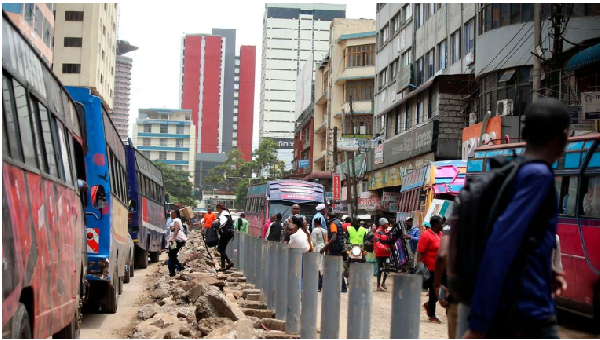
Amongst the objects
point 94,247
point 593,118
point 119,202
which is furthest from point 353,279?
point 593,118

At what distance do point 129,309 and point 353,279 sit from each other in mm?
8455

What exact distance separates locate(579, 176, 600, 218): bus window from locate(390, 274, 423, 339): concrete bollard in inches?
297

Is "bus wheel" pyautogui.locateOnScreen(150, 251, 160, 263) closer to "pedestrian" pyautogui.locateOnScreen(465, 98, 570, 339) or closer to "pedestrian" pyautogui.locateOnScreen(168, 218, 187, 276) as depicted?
"pedestrian" pyautogui.locateOnScreen(168, 218, 187, 276)

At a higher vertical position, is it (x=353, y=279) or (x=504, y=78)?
(x=504, y=78)

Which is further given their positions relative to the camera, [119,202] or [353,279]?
[119,202]

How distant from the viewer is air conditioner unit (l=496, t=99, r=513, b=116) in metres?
29.3

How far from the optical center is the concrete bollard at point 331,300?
833 centimetres

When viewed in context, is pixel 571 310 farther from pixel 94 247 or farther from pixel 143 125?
Result: pixel 143 125

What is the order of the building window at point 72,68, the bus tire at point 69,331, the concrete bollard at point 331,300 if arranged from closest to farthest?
the concrete bollard at point 331,300
the bus tire at point 69,331
the building window at point 72,68

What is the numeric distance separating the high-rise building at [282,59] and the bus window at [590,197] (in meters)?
134

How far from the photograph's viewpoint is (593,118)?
2075 centimetres

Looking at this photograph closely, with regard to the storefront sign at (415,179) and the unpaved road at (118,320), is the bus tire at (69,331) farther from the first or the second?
the storefront sign at (415,179)

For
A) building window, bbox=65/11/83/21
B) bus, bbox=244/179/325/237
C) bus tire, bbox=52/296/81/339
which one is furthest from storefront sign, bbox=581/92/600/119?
building window, bbox=65/11/83/21

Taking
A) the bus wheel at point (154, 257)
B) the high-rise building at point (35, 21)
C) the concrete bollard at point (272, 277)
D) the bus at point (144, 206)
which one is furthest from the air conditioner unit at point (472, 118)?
the concrete bollard at point (272, 277)
